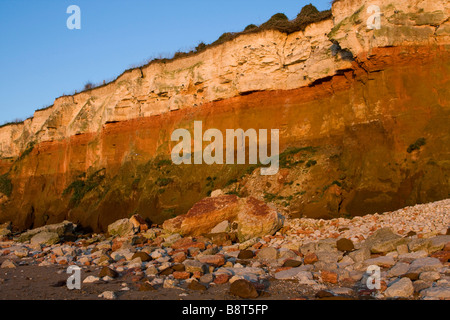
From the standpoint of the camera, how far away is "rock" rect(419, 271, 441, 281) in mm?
7555

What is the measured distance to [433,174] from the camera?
14.3m

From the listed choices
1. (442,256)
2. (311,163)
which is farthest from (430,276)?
(311,163)

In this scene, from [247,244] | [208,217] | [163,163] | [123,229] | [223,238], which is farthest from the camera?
[163,163]

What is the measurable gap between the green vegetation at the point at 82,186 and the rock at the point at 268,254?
2078 cm

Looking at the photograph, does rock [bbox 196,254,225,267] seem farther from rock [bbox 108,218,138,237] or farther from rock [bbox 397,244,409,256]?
rock [bbox 108,218,138,237]

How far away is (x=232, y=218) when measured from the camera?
1612cm

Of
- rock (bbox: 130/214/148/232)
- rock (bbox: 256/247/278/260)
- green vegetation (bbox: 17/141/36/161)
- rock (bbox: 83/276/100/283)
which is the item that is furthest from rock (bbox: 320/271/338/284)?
green vegetation (bbox: 17/141/36/161)

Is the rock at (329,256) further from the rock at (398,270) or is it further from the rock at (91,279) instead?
the rock at (91,279)

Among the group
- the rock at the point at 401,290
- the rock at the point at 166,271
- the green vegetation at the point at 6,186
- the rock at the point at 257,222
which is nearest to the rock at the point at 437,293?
the rock at the point at 401,290

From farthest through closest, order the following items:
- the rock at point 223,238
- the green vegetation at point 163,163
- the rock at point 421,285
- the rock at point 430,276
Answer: the green vegetation at point 163,163 < the rock at point 223,238 < the rock at point 430,276 < the rock at point 421,285

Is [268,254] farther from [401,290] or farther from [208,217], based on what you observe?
[401,290]

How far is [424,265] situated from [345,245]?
3105 mm

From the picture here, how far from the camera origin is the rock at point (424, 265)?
318 inches

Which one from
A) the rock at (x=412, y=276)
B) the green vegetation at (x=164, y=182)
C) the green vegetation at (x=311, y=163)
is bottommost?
the rock at (x=412, y=276)
